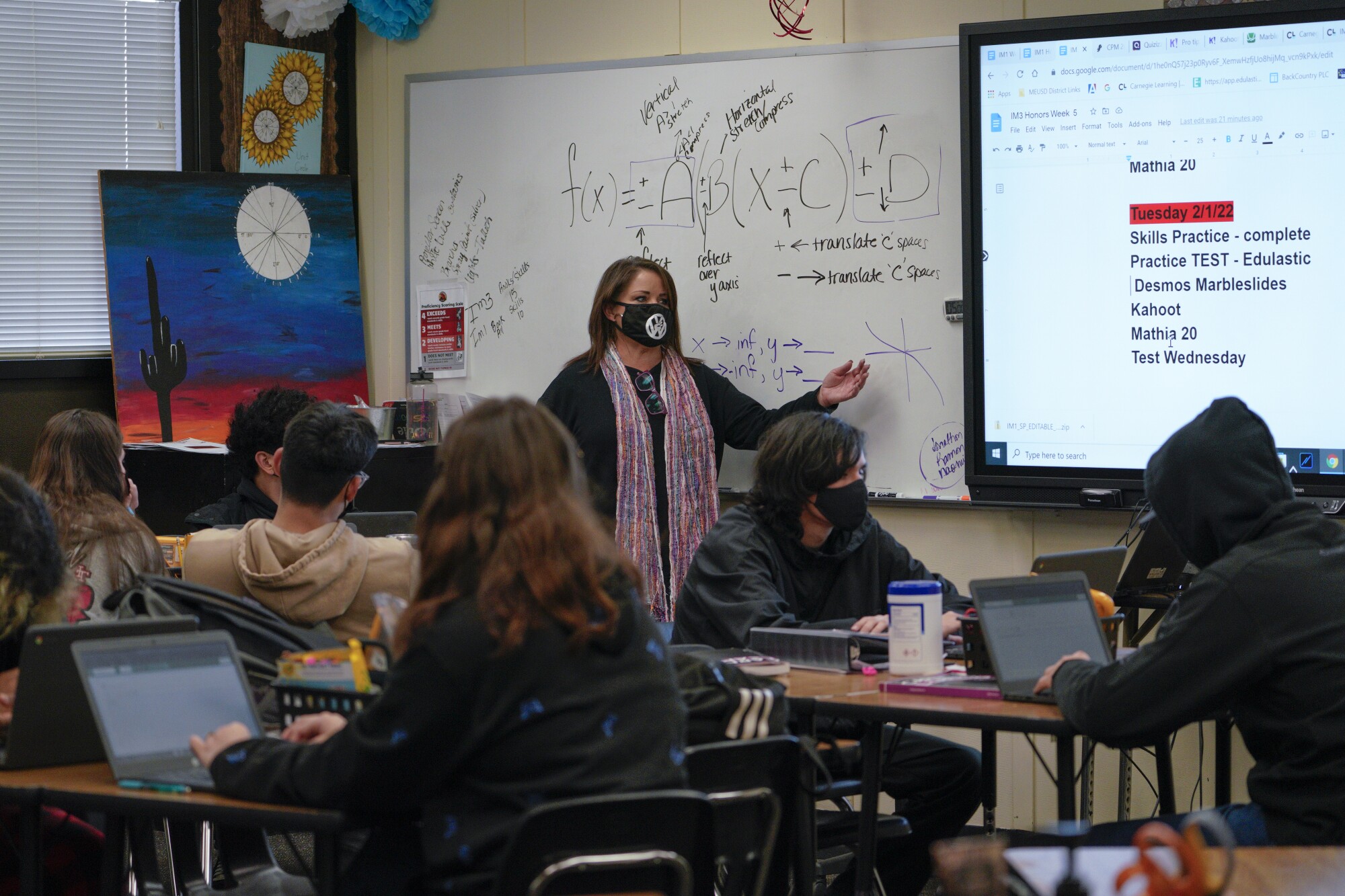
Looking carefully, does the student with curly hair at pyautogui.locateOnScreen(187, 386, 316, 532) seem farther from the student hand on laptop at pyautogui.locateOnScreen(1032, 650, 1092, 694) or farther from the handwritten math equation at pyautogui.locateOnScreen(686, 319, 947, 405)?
the student hand on laptop at pyautogui.locateOnScreen(1032, 650, 1092, 694)

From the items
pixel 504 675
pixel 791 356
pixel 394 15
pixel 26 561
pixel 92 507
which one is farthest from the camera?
pixel 394 15

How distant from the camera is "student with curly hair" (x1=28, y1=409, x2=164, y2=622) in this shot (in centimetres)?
310

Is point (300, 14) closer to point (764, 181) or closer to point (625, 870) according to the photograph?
point (764, 181)

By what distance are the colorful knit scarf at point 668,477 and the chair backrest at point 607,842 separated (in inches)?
98.5

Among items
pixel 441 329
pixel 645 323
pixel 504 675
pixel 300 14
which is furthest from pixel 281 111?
pixel 504 675

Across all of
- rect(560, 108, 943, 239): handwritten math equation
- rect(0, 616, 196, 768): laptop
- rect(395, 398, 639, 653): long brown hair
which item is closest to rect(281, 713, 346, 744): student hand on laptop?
rect(0, 616, 196, 768): laptop

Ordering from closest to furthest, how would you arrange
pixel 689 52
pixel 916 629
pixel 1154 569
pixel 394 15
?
pixel 916 629, pixel 1154 569, pixel 689 52, pixel 394 15

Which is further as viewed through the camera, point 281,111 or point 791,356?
point 281,111

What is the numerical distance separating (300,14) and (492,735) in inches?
159

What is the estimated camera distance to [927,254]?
4453mm

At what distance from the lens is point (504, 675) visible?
5.91 ft

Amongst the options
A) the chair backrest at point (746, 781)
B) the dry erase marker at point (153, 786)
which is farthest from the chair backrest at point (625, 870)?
the dry erase marker at point (153, 786)

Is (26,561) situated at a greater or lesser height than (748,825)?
greater

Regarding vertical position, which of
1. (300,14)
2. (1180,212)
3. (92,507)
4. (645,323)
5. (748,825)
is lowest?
(748,825)
